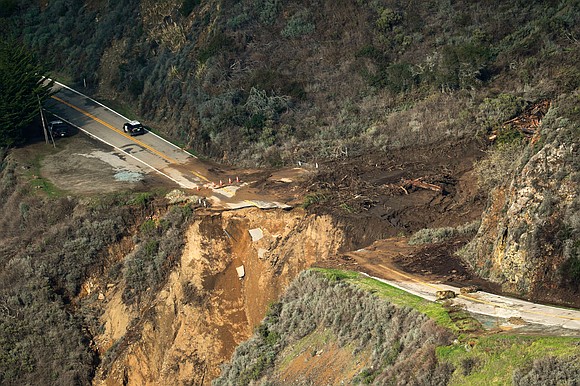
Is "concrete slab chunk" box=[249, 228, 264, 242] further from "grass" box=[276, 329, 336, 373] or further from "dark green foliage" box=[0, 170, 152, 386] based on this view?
"grass" box=[276, 329, 336, 373]

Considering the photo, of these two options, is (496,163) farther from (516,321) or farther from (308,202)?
(516,321)

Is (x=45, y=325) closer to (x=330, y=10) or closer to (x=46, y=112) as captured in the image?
(x=46, y=112)

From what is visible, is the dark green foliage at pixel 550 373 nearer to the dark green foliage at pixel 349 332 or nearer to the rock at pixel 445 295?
the dark green foliage at pixel 349 332

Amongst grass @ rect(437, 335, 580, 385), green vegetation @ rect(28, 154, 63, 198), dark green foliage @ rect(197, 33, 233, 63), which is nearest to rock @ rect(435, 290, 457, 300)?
grass @ rect(437, 335, 580, 385)

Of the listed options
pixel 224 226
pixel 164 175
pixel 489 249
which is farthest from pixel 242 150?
pixel 489 249

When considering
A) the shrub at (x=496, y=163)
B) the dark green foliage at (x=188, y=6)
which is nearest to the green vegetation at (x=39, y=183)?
the dark green foliage at (x=188, y=6)
